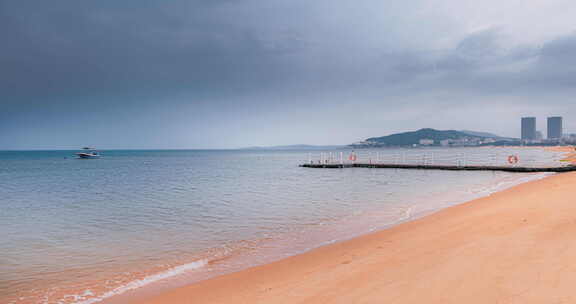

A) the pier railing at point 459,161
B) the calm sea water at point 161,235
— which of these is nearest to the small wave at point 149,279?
the calm sea water at point 161,235

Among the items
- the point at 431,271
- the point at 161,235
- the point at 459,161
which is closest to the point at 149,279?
the point at 161,235

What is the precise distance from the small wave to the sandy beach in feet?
3.29

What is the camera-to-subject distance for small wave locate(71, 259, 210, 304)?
18.0 feet

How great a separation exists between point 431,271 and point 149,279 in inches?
196

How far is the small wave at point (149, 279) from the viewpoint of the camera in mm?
5480

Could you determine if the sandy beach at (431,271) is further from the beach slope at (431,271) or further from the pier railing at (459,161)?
the pier railing at (459,161)

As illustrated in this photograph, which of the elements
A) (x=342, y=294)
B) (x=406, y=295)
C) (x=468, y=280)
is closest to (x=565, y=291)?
(x=468, y=280)

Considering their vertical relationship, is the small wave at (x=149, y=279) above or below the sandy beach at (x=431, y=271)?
below

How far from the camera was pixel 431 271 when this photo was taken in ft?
14.8

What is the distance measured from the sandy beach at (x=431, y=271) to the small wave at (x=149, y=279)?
1001 mm

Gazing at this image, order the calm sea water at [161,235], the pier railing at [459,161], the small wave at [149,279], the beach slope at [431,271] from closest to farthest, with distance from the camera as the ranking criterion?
the beach slope at [431,271]
the small wave at [149,279]
the calm sea water at [161,235]
the pier railing at [459,161]

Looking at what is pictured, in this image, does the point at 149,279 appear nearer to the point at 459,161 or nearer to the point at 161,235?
the point at 161,235

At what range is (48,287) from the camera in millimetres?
6004

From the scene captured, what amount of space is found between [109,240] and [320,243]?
615 centimetres
